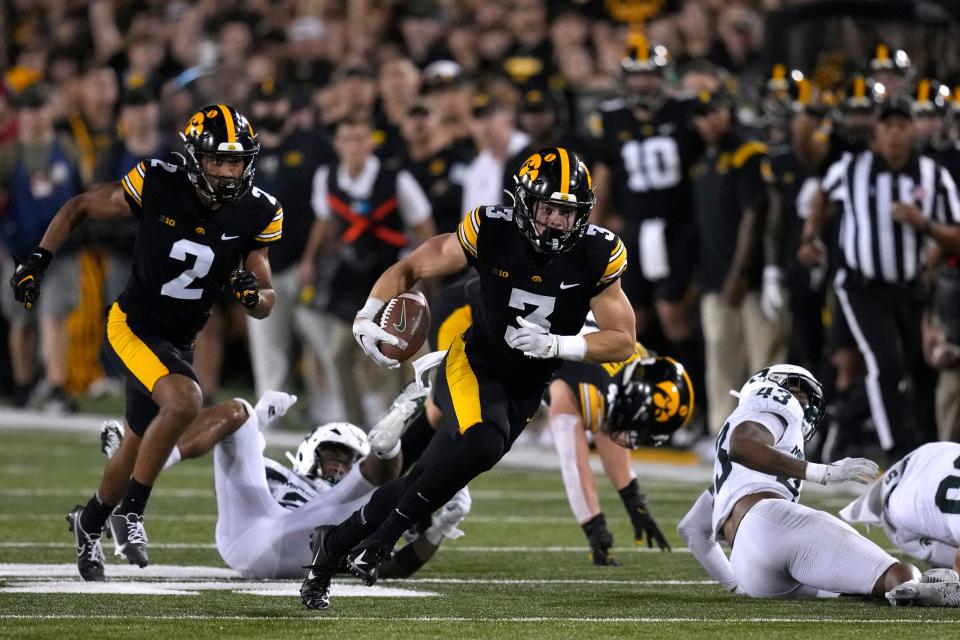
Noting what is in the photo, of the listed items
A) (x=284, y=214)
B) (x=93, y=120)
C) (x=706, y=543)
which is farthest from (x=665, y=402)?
(x=93, y=120)

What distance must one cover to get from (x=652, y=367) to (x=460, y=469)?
180cm

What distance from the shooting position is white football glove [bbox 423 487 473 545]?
7098 mm

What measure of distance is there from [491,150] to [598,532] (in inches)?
190

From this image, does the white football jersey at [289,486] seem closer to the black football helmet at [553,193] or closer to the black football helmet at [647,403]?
the black football helmet at [647,403]

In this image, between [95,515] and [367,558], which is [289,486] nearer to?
[95,515]

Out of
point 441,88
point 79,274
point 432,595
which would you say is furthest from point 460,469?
point 79,274

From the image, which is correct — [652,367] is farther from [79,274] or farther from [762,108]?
[79,274]

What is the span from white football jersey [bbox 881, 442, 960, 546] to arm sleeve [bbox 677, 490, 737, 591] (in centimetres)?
64

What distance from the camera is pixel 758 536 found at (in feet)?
20.5

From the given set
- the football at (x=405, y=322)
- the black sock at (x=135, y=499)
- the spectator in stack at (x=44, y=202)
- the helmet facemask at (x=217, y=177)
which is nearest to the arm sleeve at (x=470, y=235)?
the football at (x=405, y=322)

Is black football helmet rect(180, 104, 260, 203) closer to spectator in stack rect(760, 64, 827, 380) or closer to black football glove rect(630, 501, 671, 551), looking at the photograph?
black football glove rect(630, 501, 671, 551)

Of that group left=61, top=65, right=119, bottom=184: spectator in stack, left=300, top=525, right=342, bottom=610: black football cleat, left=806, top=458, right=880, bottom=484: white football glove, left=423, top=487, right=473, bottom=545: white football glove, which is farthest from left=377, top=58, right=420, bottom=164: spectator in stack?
left=806, top=458, right=880, bottom=484: white football glove

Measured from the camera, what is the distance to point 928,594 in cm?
602

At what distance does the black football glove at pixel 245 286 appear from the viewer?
6.99 metres
